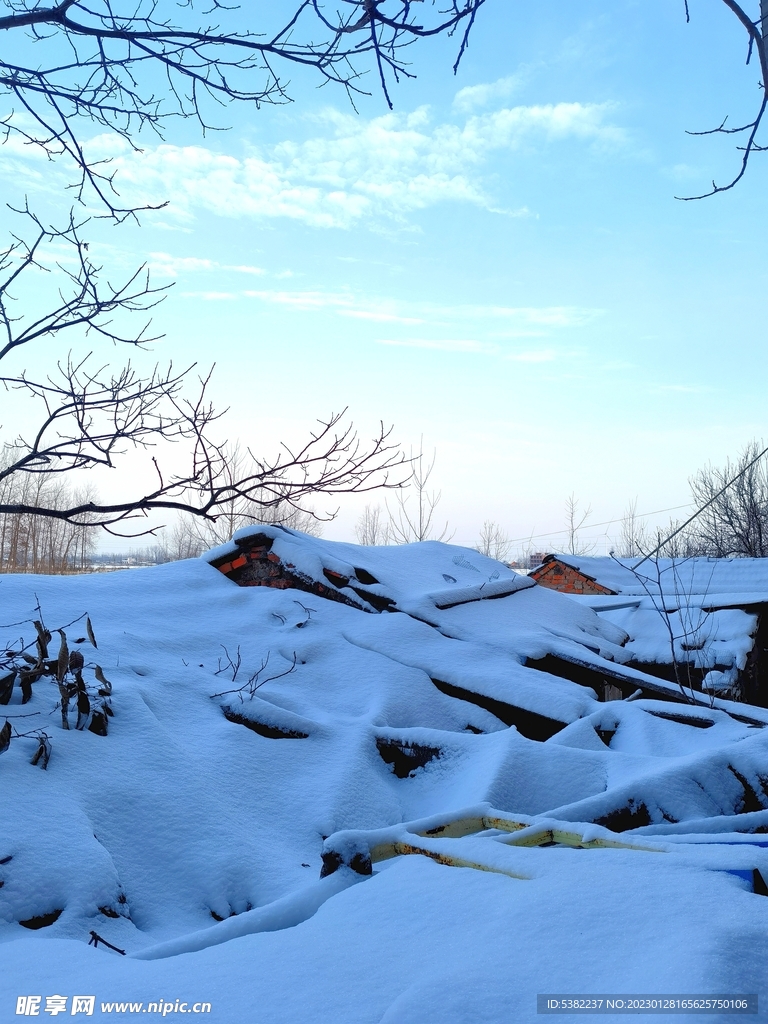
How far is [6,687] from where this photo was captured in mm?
4270

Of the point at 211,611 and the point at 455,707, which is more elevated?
the point at 211,611

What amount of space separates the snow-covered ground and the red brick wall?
6.61 m

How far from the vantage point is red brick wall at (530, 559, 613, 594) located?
15219 mm

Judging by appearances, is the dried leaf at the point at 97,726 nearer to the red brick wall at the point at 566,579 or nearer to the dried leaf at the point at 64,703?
the dried leaf at the point at 64,703

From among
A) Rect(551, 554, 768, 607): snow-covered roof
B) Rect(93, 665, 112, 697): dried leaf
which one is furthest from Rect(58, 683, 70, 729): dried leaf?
Rect(551, 554, 768, 607): snow-covered roof

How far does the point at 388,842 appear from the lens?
254cm

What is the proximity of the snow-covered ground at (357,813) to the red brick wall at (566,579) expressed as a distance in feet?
21.7

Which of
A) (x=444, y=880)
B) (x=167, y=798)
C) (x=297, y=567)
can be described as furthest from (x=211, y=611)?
(x=444, y=880)

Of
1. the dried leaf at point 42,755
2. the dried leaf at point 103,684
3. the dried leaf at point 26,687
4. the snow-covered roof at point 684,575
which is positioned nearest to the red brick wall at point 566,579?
the snow-covered roof at point 684,575

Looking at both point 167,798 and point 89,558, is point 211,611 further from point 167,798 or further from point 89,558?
point 89,558

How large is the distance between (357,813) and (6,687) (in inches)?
88.7

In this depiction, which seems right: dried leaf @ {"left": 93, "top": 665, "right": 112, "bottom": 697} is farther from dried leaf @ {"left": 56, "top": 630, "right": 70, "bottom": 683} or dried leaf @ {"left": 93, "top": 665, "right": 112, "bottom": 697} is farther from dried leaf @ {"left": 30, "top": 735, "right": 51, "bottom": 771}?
dried leaf @ {"left": 30, "top": 735, "right": 51, "bottom": 771}

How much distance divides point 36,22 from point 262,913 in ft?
9.99

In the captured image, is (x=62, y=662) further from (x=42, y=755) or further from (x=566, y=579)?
(x=566, y=579)
